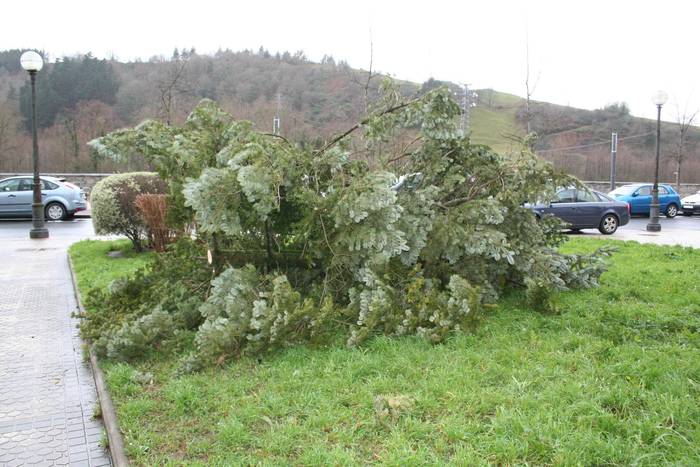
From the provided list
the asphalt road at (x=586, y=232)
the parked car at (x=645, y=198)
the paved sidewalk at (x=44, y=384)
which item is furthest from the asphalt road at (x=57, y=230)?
the parked car at (x=645, y=198)

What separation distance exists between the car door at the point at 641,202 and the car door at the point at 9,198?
24715 mm

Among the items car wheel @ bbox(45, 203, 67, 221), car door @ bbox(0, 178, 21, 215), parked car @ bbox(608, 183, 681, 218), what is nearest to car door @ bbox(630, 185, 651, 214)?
parked car @ bbox(608, 183, 681, 218)

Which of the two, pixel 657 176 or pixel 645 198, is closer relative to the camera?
pixel 657 176

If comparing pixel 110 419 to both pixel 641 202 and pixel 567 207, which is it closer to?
pixel 567 207

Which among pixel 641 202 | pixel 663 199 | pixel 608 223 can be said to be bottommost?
pixel 608 223

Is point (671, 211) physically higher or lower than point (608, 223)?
higher

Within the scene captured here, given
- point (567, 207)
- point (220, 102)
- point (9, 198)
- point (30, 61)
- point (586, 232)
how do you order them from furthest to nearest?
point (220, 102), point (9, 198), point (586, 232), point (567, 207), point (30, 61)

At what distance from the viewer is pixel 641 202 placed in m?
24.8

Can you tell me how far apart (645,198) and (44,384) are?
83.7 ft

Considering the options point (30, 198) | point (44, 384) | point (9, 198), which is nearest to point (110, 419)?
point (44, 384)

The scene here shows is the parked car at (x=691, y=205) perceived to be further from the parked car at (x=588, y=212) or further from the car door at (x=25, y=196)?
the car door at (x=25, y=196)

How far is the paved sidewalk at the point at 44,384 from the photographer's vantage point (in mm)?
3590

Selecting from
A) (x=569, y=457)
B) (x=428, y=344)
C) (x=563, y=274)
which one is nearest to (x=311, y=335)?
(x=428, y=344)

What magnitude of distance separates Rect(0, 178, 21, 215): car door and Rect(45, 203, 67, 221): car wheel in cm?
108
